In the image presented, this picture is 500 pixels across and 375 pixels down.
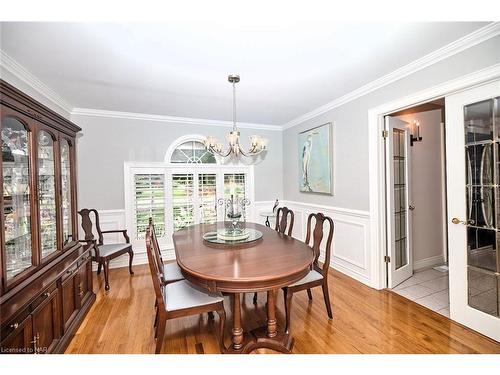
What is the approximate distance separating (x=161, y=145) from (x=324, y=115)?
2700mm

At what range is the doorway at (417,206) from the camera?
8.74ft

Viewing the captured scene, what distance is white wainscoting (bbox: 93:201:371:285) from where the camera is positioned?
112 inches

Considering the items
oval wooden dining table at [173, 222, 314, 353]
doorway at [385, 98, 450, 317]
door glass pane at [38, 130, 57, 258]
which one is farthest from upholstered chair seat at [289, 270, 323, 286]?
door glass pane at [38, 130, 57, 258]

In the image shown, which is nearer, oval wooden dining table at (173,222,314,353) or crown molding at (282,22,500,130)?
oval wooden dining table at (173,222,314,353)

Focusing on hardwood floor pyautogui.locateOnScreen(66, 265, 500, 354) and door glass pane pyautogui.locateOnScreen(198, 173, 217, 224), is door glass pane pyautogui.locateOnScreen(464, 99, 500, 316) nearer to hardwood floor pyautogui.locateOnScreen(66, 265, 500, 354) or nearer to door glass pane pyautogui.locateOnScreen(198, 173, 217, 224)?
hardwood floor pyautogui.locateOnScreen(66, 265, 500, 354)

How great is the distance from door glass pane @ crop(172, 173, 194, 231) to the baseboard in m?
3.58

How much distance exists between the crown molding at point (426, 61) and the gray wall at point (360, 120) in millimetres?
38

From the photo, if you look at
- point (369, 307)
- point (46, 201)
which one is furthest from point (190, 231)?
point (369, 307)

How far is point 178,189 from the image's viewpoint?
3920 mm

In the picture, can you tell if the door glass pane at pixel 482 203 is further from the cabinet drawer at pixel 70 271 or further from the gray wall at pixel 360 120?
the cabinet drawer at pixel 70 271

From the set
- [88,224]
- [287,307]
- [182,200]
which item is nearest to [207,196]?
[182,200]

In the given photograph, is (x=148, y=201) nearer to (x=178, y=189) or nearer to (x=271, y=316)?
(x=178, y=189)
